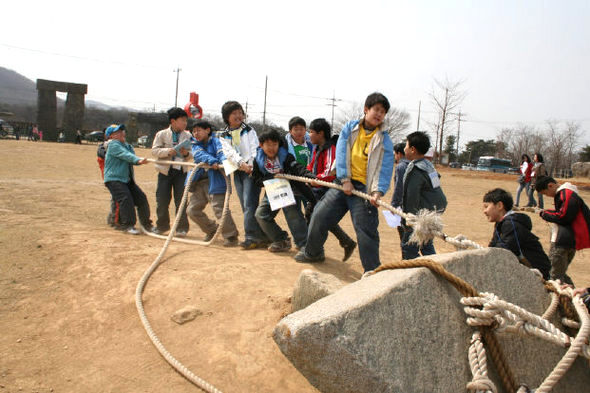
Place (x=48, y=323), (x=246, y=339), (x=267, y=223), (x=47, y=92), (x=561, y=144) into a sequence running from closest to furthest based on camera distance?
(x=246, y=339) < (x=48, y=323) < (x=267, y=223) < (x=47, y=92) < (x=561, y=144)

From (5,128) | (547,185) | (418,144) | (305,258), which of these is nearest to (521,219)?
(418,144)

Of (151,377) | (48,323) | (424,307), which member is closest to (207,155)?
(48,323)

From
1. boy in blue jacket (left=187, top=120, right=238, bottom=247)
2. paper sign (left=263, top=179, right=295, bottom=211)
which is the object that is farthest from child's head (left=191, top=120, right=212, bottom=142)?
paper sign (left=263, top=179, right=295, bottom=211)

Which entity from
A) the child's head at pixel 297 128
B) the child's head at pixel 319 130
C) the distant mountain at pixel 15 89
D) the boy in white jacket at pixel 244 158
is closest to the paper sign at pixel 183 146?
the boy in white jacket at pixel 244 158

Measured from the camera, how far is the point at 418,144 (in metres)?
4.45

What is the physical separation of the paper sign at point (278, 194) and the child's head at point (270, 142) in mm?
366

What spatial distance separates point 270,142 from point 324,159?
64 centimetres

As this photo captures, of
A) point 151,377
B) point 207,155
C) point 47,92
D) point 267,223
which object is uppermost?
point 47,92

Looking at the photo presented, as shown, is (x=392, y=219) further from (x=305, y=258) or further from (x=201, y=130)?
(x=201, y=130)

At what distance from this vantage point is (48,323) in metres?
3.22

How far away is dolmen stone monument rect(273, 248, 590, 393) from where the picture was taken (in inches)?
70.3

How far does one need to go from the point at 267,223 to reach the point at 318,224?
0.84 metres

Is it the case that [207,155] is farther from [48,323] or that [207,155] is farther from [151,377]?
[151,377]

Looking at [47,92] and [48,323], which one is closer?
[48,323]
